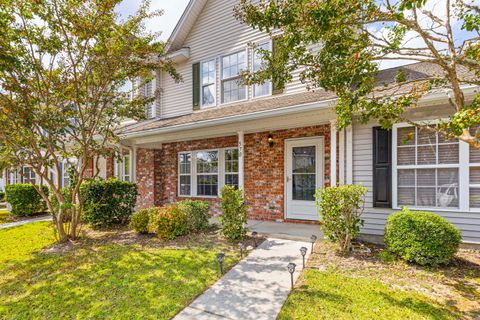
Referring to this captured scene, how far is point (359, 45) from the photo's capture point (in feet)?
11.3

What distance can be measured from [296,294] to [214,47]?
8.10 meters

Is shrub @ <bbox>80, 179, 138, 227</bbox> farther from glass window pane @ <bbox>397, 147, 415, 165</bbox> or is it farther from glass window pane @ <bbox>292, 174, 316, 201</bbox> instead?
glass window pane @ <bbox>397, 147, 415, 165</bbox>

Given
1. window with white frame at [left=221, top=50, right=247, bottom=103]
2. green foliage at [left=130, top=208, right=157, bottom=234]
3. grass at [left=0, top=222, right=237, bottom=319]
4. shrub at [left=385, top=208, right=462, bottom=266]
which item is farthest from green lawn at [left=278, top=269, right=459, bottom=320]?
window with white frame at [left=221, top=50, right=247, bottom=103]

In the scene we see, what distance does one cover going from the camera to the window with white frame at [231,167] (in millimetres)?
8266

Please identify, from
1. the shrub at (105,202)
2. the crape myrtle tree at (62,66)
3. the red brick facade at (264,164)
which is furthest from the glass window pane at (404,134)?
the shrub at (105,202)

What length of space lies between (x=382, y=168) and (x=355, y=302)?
3.19 metres

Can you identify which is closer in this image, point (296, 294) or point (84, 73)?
point (296, 294)

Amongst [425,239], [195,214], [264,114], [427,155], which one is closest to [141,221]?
[195,214]

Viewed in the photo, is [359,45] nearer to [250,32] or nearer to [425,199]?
[425,199]

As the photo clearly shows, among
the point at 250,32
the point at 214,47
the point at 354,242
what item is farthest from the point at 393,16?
the point at 214,47

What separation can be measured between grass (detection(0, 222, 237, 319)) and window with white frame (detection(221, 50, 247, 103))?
493 centimetres

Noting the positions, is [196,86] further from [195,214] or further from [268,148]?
[195,214]

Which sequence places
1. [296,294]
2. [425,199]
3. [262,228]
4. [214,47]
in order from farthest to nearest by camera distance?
[214,47], [262,228], [425,199], [296,294]

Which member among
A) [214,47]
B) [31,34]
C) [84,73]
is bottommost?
[84,73]
